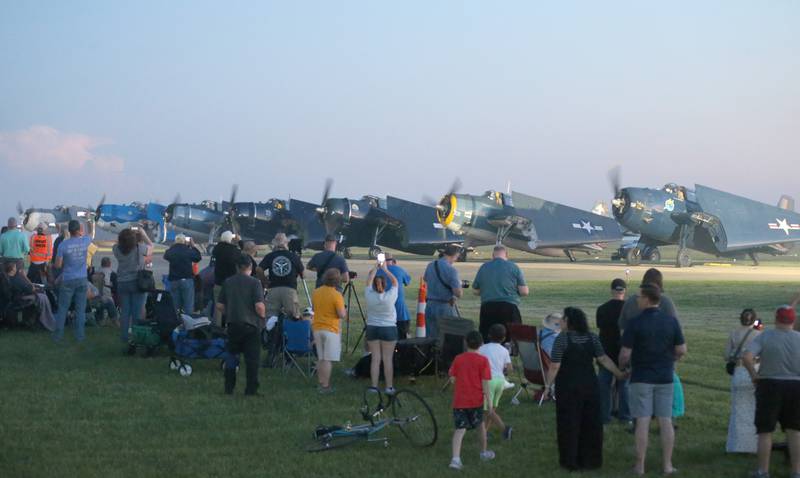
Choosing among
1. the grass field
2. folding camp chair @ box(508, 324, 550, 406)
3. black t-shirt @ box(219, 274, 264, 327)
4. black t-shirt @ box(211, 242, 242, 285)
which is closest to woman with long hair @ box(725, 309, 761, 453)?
the grass field

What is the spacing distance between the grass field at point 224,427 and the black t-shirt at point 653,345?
751 mm

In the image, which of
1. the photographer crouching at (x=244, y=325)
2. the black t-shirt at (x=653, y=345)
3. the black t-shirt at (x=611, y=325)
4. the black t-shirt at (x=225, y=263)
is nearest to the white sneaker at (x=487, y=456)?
the black t-shirt at (x=653, y=345)

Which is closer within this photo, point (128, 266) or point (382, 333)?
point (382, 333)

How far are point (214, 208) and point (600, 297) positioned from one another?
3301 centimetres

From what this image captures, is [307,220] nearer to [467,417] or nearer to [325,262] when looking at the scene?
[325,262]

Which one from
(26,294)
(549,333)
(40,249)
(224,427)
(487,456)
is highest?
(40,249)

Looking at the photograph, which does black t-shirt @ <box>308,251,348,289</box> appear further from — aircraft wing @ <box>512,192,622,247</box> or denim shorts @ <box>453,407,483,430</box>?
aircraft wing @ <box>512,192,622,247</box>

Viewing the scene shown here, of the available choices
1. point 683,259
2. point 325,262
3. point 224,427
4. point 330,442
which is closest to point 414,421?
point 330,442

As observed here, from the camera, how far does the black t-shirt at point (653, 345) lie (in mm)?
7254

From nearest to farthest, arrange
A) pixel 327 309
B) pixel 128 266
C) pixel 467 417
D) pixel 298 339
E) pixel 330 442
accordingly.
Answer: pixel 467 417 → pixel 330 442 → pixel 327 309 → pixel 298 339 → pixel 128 266

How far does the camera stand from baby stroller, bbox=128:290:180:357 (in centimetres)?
1309

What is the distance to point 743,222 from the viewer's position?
43656mm

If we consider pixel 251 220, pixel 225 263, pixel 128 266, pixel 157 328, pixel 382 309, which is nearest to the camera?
pixel 382 309

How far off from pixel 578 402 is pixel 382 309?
11.9 ft
